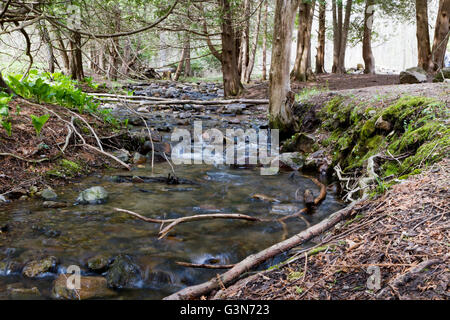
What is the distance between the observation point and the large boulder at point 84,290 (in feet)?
7.93

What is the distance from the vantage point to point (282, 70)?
23.4ft

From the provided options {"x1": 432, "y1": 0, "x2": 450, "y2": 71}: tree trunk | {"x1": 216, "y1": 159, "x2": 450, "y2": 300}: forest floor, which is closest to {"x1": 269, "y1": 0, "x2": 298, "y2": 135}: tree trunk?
{"x1": 216, "y1": 159, "x2": 450, "y2": 300}: forest floor

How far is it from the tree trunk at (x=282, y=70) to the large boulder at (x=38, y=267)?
5731 millimetres

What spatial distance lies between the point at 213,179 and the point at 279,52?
349cm

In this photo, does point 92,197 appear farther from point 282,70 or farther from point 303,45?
point 303,45

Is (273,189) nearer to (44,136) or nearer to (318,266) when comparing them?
(318,266)

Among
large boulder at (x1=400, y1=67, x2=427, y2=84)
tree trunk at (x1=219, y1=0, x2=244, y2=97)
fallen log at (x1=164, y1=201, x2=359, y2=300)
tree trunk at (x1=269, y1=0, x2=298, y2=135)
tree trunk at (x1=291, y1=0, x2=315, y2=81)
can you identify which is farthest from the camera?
tree trunk at (x1=291, y1=0, x2=315, y2=81)

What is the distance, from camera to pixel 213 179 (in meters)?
5.41

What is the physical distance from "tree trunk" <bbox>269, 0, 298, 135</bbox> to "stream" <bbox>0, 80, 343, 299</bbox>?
2485 millimetres

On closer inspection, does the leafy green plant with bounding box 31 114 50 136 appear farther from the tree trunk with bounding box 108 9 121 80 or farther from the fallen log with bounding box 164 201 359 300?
the fallen log with bounding box 164 201 359 300

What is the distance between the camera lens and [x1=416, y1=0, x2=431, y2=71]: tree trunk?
1205 centimetres

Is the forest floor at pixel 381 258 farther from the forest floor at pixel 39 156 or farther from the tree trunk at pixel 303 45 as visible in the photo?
the tree trunk at pixel 303 45

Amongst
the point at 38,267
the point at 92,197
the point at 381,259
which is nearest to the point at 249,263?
Result: the point at 381,259
